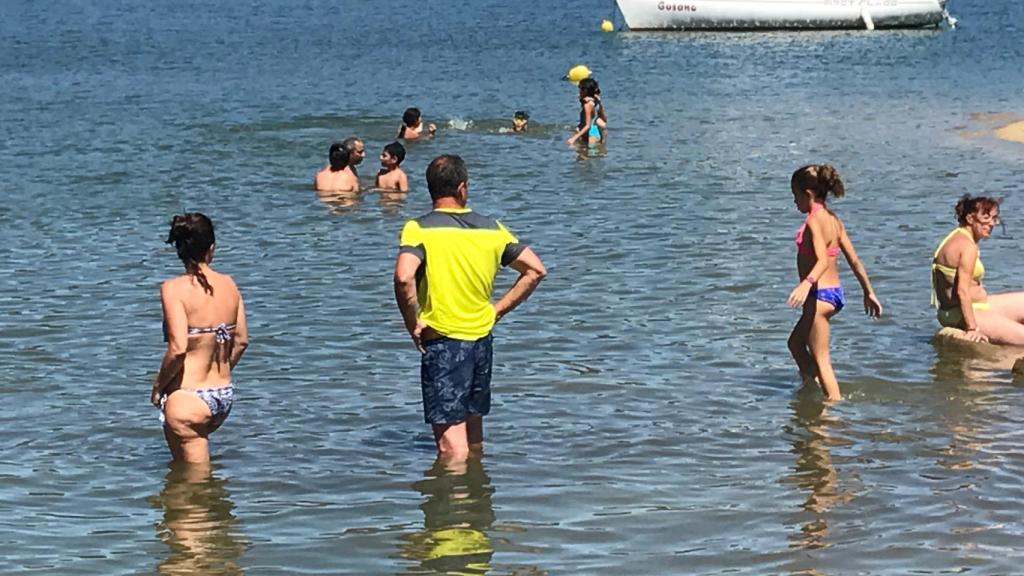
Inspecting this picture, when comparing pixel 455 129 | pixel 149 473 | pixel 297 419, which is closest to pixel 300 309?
pixel 297 419

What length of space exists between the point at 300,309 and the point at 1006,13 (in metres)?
52.9

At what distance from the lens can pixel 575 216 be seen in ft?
61.4

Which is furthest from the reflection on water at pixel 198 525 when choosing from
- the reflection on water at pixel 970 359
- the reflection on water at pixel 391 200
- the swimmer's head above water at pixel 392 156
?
the swimmer's head above water at pixel 392 156

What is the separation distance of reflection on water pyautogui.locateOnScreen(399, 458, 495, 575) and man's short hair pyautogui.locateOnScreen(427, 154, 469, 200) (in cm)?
161

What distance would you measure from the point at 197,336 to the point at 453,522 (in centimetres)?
162

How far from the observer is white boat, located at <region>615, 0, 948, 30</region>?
54.0 metres

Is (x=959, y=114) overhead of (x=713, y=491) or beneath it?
overhead

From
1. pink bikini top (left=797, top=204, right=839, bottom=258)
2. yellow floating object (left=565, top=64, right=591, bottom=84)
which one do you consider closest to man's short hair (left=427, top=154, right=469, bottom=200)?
pink bikini top (left=797, top=204, right=839, bottom=258)

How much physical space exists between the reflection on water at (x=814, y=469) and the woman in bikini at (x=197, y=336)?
9.75 feet

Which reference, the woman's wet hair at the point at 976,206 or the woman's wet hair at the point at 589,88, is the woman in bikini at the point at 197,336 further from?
the woman's wet hair at the point at 589,88

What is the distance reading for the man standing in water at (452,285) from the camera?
819cm

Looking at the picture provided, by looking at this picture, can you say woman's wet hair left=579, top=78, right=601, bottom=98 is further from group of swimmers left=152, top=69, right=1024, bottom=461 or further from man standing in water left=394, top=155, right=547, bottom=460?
man standing in water left=394, top=155, right=547, bottom=460

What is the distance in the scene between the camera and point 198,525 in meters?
8.45

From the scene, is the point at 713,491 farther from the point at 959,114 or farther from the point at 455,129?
the point at 959,114
